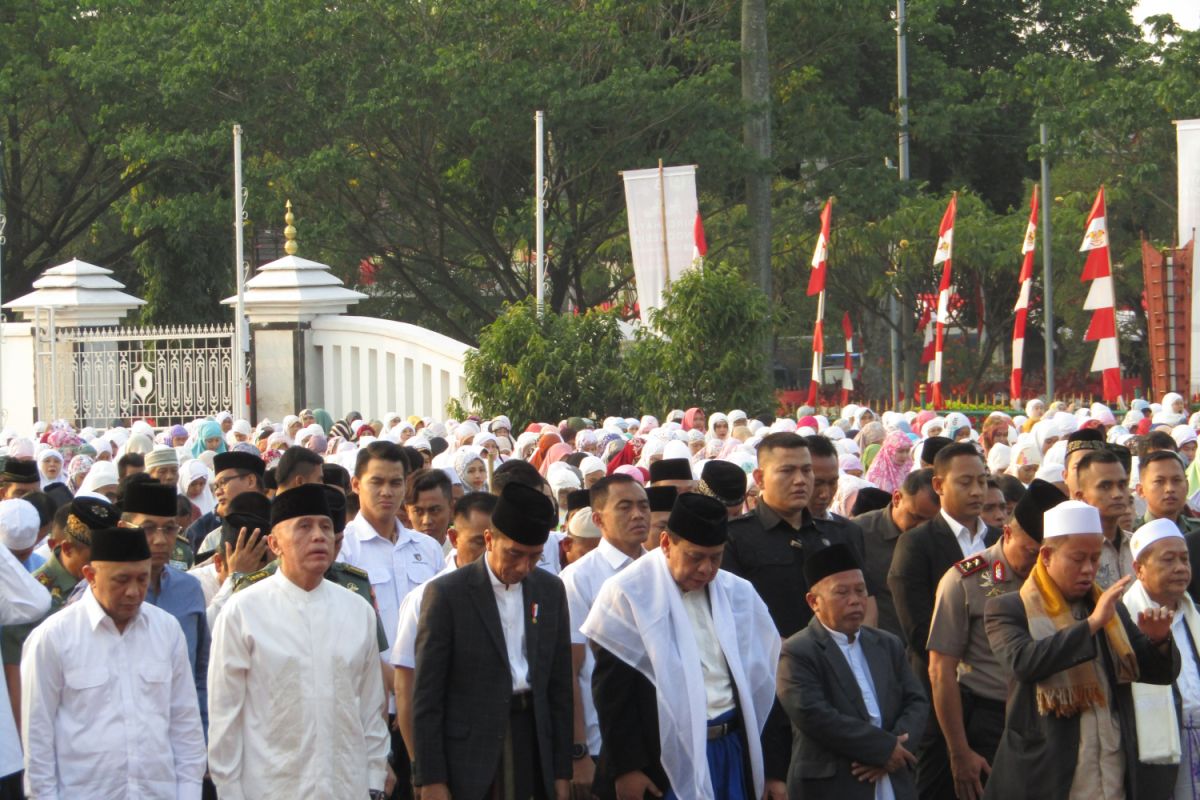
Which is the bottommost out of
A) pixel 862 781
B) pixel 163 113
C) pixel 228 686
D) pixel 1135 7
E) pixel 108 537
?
pixel 862 781

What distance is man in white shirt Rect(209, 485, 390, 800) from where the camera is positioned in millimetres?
6164

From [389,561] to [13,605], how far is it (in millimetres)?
1987

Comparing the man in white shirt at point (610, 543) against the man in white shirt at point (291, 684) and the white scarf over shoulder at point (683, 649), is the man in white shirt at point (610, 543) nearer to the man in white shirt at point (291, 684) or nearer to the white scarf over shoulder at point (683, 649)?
the white scarf over shoulder at point (683, 649)

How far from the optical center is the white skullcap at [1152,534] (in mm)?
6969

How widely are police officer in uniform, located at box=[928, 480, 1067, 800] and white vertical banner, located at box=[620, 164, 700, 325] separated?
1669 cm

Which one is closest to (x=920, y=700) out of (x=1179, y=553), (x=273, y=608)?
(x=1179, y=553)

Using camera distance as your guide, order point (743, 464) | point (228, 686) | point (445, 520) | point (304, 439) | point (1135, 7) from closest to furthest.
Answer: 1. point (228, 686)
2. point (445, 520)
3. point (743, 464)
4. point (304, 439)
5. point (1135, 7)

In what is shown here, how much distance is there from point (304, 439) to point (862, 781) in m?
11.2

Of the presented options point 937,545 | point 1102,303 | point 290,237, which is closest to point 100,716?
point 937,545

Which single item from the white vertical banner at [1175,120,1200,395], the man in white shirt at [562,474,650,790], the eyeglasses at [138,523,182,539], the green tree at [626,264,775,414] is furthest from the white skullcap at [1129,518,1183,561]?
the white vertical banner at [1175,120,1200,395]

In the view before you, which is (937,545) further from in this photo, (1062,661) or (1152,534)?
(1062,661)

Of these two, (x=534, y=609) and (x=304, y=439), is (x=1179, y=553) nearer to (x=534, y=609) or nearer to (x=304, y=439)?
(x=534, y=609)

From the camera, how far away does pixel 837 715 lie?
21.8ft

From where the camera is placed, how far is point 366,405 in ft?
81.6
